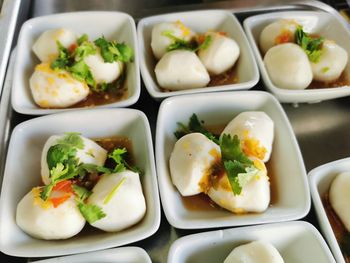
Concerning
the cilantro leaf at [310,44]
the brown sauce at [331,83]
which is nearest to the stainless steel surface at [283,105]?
the brown sauce at [331,83]

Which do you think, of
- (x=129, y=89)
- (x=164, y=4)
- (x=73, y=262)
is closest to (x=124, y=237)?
(x=73, y=262)

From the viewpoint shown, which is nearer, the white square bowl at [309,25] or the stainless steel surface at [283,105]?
the stainless steel surface at [283,105]

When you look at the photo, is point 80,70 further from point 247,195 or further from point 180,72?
point 247,195

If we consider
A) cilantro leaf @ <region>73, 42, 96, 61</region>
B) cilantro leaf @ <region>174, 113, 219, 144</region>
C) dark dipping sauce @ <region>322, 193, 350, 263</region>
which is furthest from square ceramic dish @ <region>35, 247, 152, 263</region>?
cilantro leaf @ <region>73, 42, 96, 61</region>

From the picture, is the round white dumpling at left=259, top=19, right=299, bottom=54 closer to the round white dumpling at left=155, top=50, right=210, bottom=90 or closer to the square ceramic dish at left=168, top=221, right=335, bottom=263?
the round white dumpling at left=155, top=50, right=210, bottom=90

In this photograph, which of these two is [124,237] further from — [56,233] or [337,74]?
[337,74]

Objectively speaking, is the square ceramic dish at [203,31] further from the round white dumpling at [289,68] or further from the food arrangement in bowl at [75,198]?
the food arrangement in bowl at [75,198]
